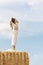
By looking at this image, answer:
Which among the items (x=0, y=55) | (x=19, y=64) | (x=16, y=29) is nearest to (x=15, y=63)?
(x=19, y=64)

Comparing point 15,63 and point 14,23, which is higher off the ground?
point 14,23

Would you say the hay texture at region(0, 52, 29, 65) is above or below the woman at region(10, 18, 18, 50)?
below

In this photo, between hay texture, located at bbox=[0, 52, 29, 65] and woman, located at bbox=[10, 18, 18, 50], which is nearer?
hay texture, located at bbox=[0, 52, 29, 65]


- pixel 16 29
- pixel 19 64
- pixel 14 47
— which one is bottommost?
pixel 19 64

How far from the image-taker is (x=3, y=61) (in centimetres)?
488

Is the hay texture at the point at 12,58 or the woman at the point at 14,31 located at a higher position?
the woman at the point at 14,31

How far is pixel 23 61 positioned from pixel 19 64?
12 centimetres

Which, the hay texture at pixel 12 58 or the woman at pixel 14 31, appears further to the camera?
the woman at pixel 14 31

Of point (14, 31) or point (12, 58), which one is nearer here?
point (12, 58)

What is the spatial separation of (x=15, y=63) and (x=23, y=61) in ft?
0.63

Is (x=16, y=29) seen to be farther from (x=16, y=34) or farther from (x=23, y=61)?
(x=23, y=61)

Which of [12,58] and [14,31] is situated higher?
[14,31]

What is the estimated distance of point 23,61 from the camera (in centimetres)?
494

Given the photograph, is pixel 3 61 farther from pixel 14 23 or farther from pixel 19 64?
pixel 14 23
